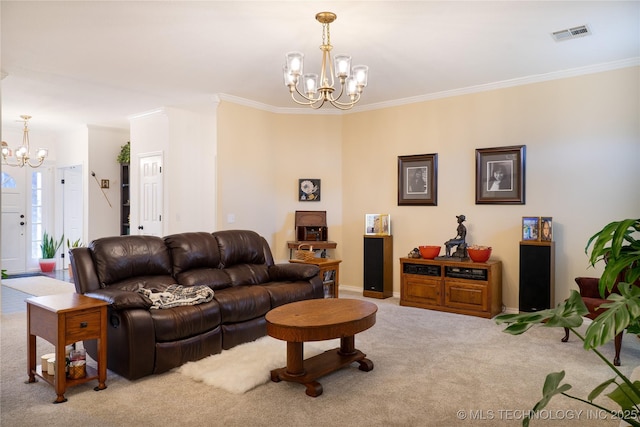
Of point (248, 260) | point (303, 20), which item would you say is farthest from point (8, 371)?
point (303, 20)

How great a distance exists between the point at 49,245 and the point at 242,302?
6.68 metres

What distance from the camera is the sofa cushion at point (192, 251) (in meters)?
4.11

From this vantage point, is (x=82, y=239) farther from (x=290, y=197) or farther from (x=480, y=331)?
(x=480, y=331)

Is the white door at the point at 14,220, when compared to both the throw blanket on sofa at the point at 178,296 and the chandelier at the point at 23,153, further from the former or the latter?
the throw blanket on sofa at the point at 178,296

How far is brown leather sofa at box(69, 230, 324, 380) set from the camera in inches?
124

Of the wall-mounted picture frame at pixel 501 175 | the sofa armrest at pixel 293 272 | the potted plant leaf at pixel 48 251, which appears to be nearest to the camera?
the sofa armrest at pixel 293 272

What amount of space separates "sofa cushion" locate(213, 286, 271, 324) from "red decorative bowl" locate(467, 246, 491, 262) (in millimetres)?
2525

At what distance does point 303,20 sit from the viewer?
360 centimetres

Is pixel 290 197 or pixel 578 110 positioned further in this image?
pixel 290 197

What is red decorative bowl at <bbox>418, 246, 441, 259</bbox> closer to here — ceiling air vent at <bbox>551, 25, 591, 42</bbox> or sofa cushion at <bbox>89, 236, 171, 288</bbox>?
ceiling air vent at <bbox>551, 25, 591, 42</bbox>

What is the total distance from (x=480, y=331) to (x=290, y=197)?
343cm

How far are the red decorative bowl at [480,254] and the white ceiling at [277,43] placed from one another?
6.55 ft

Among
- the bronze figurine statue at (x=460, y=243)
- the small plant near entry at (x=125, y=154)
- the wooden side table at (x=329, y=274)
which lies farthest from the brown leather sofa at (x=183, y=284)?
the small plant near entry at (x=125, y=154)

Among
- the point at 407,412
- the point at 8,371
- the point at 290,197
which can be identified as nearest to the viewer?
the point at 407,412
